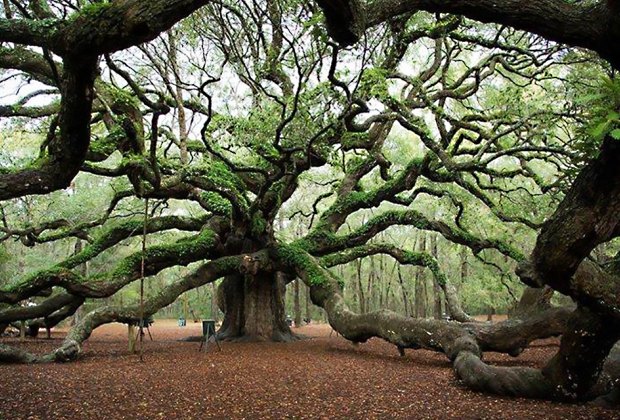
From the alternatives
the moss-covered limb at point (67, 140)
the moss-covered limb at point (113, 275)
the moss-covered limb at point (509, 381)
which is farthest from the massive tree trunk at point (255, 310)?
the moss-covered limb at point (67, 140)

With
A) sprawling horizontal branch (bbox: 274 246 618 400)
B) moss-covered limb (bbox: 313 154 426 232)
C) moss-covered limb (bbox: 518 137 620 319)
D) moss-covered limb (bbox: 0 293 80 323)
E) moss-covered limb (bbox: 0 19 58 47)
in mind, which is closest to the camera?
moss-covered limb (bbox: 518 137 620 319)

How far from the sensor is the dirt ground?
4.66 meters

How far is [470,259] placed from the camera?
31.2 metres

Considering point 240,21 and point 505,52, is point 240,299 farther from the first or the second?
point 505,52

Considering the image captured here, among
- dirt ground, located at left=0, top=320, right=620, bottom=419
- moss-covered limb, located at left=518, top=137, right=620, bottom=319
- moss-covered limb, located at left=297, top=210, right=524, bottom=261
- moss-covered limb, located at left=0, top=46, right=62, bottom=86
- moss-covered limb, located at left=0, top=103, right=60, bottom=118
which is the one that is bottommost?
dirt ground, located at left=0, top=320, right=620, bottom=419

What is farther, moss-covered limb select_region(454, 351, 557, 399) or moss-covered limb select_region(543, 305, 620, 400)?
moss-covered limb select_region(454, 351, 557, 399)

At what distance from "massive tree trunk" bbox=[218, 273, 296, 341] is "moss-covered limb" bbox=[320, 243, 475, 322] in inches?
75.0

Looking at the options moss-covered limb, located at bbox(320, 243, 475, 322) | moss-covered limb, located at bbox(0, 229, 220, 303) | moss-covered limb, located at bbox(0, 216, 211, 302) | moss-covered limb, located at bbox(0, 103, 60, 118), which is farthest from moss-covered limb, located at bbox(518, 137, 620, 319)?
moss-covered limb, located at bbox(0, 103, 60, 118)

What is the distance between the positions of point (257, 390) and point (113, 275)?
6052 mm

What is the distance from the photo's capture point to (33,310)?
38.2 ft

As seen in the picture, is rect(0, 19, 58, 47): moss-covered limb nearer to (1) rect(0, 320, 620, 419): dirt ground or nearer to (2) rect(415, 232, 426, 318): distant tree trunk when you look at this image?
(1) rect(0, 320, 620, 419): dirt ground

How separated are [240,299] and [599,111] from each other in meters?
11.8

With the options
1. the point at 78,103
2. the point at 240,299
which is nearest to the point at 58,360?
the point at 240,299

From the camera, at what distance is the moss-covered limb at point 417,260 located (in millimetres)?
11508
